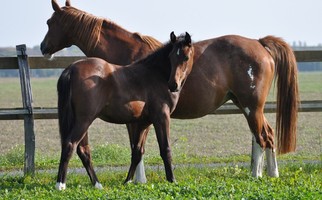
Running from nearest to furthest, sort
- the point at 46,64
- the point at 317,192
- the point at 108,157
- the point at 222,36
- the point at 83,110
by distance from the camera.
Answer: the point at 317,192, the point at 83,110, the point at 222,36, the point at 46,64, the point at 108,157

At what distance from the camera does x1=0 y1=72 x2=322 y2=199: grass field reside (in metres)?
7.87

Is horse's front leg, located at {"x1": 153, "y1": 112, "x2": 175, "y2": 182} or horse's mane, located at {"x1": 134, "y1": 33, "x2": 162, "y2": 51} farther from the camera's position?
horse's mane, located at {"x1": 134, "y1": 33, "x2": 162, "y2": 51}

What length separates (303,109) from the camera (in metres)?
11.5

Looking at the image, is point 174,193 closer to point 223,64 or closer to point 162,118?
point 162,118

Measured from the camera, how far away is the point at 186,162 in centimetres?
1172

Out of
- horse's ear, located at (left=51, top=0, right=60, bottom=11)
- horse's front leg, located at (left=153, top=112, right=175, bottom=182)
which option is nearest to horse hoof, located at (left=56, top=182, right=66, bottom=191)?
Answer: horse's front leg, located at (left=153, top=112, right=175, bottom=182)

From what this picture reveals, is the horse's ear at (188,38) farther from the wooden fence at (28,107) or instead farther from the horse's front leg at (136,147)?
the wooden fence at (28,107)

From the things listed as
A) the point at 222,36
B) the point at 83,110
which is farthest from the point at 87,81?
the point at 222,36

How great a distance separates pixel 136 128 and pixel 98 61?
1250 mm

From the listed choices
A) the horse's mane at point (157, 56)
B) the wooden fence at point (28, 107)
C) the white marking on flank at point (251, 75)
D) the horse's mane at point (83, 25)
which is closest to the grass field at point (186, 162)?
the wooden fence at point (28, 107)

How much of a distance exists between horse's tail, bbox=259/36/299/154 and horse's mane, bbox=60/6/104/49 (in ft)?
8.71

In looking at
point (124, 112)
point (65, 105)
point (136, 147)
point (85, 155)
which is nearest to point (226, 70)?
point (136, 147)

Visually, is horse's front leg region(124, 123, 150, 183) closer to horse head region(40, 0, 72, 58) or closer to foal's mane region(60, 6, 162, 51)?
foal's mane region(60, 6, 162, 51)

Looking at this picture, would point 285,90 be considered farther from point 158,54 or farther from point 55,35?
point 55,35
